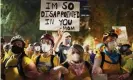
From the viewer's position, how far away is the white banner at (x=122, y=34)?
19.1 feet

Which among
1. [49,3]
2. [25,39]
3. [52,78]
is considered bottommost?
[52,78]

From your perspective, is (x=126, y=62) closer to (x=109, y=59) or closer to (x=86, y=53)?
(x=109, y=59)

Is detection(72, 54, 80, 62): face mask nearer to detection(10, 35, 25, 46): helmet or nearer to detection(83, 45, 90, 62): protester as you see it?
detection(83, 45, 90, 62): protester

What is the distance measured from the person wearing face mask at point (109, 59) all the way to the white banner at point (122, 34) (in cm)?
5

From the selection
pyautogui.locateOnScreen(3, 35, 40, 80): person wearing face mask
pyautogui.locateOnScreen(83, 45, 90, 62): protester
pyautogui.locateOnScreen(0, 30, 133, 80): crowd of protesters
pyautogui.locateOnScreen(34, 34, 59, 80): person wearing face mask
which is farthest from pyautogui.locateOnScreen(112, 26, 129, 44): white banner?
pyautogui.locateOnScreen(3, 35, 40, 80): person wearing face mask

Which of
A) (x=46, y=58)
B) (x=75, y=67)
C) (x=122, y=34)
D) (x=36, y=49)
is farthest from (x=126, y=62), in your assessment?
(x=36, y=49)

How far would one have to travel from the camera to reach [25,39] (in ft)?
18.8

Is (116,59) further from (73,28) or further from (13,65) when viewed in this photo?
(13,65)

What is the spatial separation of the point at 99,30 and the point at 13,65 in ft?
3.25

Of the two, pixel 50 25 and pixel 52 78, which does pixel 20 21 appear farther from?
pixel 52 78

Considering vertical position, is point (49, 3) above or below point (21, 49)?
above

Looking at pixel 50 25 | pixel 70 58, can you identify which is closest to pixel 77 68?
pixel 70 58

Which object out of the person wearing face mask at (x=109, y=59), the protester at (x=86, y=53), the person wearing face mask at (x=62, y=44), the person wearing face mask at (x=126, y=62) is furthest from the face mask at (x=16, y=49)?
the person wearing face mask at (x=126, y=62)

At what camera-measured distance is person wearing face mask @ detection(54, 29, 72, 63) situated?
5793mm
